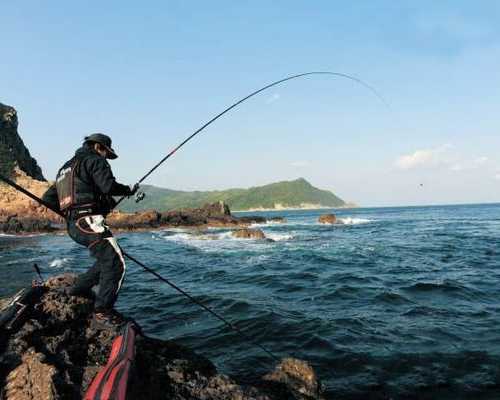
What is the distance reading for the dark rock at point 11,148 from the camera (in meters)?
74.2

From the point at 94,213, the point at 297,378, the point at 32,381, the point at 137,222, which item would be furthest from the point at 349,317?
the point at 137,222

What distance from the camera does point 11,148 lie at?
257ft

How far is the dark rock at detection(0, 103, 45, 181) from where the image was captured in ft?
244

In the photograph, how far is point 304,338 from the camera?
7.49 meters

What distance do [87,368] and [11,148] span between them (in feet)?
297

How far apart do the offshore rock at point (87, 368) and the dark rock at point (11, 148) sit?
79.6m

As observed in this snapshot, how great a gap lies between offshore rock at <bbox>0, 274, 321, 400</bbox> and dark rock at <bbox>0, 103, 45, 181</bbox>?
7957 centimetres

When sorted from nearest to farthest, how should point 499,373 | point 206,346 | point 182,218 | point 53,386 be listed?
point 53,386 < point 499,373 < point 206,346 < point 182,218

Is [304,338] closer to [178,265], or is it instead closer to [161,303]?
[161,303]

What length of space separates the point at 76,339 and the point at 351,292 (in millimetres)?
8870

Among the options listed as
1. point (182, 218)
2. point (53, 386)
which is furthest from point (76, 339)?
point (182, 218)

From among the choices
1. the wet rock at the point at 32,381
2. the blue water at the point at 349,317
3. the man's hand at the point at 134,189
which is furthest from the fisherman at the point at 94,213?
the blue water at the point at 349,317

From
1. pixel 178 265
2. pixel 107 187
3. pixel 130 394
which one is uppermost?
pixel 107 187

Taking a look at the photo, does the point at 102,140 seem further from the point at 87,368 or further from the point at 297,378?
the point at 297,378
